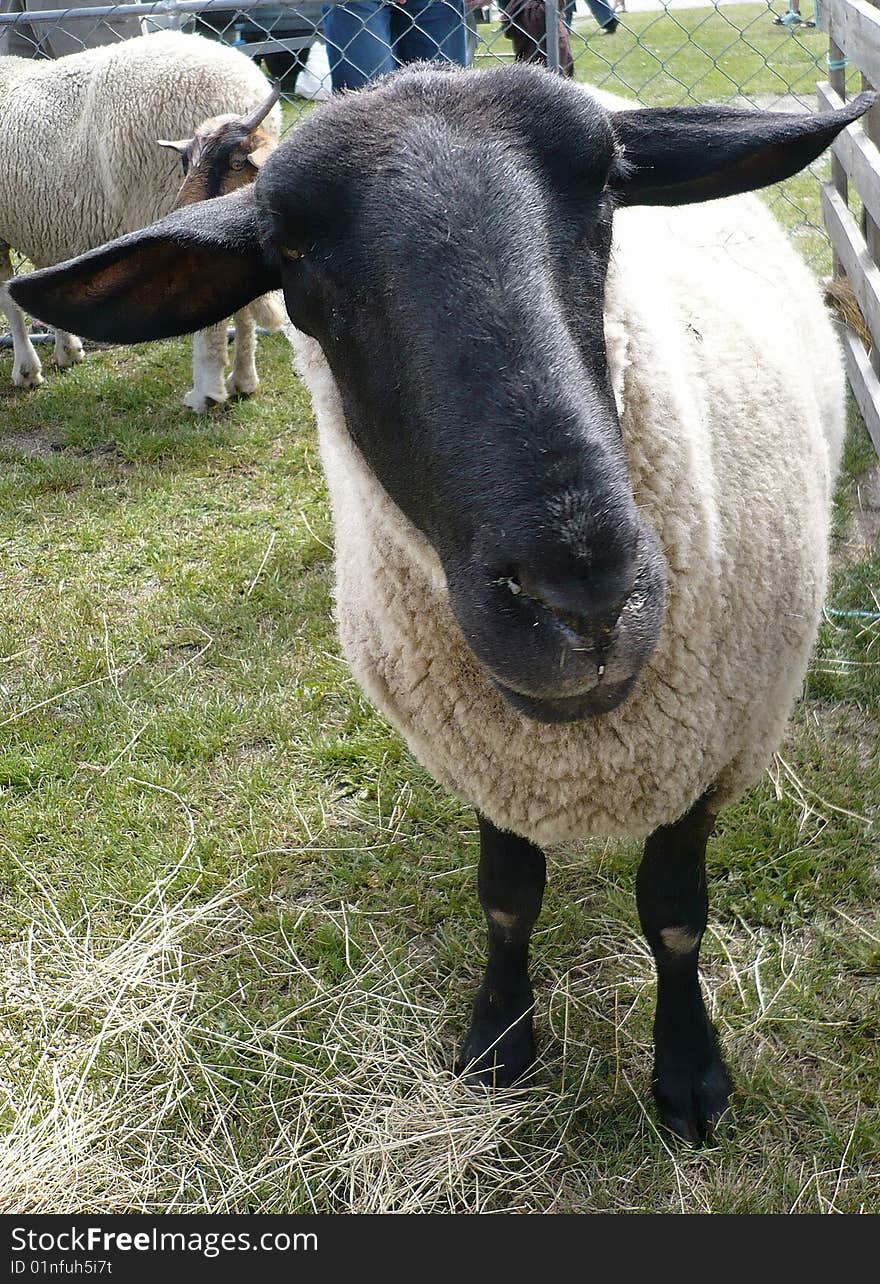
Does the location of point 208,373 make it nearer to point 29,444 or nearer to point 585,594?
point 29,444

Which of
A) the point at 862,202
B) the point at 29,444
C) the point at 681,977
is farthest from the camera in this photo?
the point at 29,444

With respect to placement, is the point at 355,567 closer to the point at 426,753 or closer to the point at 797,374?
the point at 426,753

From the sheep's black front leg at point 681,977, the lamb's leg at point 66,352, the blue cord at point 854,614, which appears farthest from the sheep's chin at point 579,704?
the lamb's leg at point 66,352

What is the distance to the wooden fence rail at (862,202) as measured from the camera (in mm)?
3913

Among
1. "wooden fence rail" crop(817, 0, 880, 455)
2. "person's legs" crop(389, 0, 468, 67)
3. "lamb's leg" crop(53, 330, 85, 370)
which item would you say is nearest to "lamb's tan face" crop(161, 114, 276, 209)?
"person's legs" crop(389, 0, 468, 67)

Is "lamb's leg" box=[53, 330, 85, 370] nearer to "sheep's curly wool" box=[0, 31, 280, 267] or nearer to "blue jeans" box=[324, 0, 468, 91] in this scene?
"sheep's curly wool" box=[0, 31, 280, 267]

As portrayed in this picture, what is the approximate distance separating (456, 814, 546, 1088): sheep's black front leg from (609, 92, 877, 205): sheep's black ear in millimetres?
1236

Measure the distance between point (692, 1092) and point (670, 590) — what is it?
1107 mm

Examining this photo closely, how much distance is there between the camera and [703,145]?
1.78m

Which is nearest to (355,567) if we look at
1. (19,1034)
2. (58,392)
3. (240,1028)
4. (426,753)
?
(426,753)

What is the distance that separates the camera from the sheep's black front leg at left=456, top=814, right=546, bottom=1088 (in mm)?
2311

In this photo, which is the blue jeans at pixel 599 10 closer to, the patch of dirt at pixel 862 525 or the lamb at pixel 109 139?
the lamb at pixel 109 139

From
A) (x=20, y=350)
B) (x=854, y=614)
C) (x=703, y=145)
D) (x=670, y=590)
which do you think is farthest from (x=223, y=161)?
(x=670, y=590)

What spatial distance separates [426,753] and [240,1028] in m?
0.96
